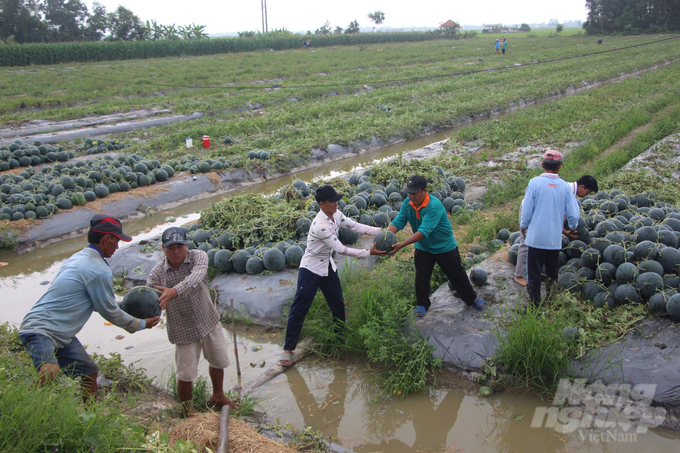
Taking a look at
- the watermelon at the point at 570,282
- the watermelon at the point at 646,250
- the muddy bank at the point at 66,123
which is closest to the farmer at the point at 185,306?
the watermelon at the point at 570,282

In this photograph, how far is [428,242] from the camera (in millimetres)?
4824

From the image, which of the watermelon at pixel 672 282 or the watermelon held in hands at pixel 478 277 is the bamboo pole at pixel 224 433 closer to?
→ the watermelon held in hands at pixel 478 277

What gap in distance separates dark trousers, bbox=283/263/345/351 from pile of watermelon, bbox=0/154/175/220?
6.71m

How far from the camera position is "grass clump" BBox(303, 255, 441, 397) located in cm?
455

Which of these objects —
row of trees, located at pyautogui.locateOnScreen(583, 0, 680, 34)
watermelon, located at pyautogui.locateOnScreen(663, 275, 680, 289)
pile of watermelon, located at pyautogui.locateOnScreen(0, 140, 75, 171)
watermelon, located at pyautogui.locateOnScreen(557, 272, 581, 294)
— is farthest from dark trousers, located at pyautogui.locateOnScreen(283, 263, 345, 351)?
row of trees, located at pyautogui.locateOnScreen(583, 0, 680, 34)

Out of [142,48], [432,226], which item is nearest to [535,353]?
[432,226]

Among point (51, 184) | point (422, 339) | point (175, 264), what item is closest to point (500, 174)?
point (422, 339)

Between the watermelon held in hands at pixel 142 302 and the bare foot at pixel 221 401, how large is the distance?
100 centimetres

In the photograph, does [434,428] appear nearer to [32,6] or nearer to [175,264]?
[175,264]

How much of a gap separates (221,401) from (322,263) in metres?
1.61

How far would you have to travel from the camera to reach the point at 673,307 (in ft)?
→ 13.9

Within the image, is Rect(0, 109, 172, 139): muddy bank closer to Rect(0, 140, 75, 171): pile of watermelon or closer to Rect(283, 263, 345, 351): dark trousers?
Rect(0, 140, 75, 171): pile of watermelon

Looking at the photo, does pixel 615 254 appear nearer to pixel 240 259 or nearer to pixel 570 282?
pixel 570 282

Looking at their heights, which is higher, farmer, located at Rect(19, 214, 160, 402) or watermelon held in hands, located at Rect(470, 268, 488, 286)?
farmer, located at Rect(19, 214, 160, 402)
